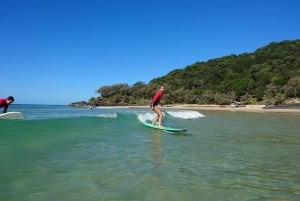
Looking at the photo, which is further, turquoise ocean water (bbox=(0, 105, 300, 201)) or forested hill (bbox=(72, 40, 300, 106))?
forested hill (bbox=(72, 40, 300, 106))

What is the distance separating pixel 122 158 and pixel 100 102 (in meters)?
147

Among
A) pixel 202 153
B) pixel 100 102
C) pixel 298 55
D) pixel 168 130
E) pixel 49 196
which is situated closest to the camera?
pixel 49 196

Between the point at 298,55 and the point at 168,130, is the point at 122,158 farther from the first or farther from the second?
the point at 298,55

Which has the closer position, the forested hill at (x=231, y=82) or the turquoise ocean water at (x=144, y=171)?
the turquoise ocean water at (x=144, y=171)

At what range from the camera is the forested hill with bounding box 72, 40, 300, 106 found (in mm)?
101644

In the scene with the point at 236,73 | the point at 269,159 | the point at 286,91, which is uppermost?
the point at 236,73

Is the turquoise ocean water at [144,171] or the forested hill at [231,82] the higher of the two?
the forested hill at [231,82]

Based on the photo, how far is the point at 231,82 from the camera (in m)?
122

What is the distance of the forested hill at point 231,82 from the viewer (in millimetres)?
101644

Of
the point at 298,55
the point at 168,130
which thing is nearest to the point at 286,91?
the point at 298,55

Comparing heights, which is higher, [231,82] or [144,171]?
[231,82]

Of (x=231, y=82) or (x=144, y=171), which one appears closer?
(x=144, y=171)

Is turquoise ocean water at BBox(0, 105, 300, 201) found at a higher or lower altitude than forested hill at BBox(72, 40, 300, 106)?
lower

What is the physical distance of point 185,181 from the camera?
6.27 metres
